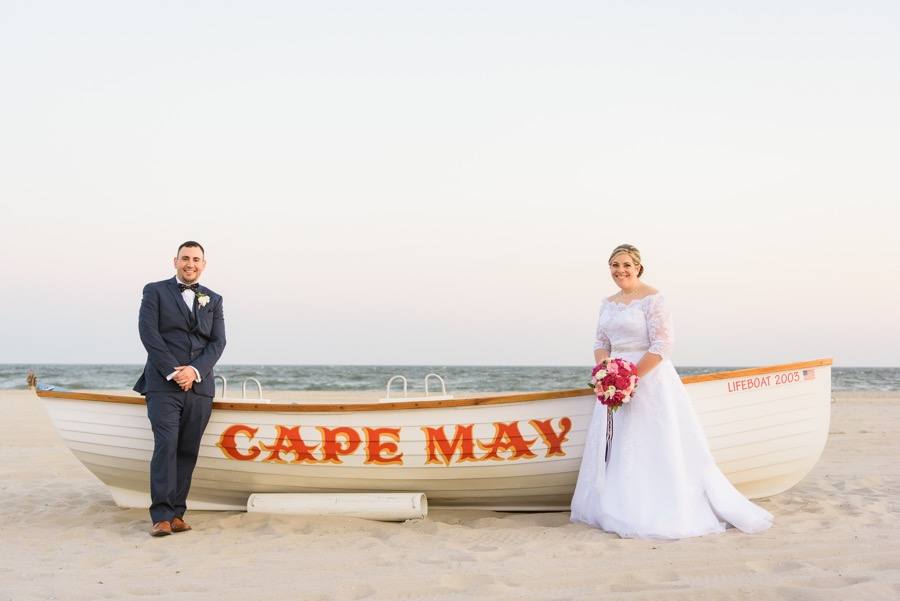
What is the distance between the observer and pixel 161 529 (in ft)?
15.6

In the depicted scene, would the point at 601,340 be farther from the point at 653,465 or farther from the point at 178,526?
the point at 178,526

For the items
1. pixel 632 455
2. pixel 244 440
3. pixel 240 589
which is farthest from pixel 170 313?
pixel 632 455

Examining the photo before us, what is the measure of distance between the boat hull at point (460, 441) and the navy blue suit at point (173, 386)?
29 cm

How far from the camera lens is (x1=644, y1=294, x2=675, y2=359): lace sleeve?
4.70 metres

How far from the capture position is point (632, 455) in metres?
4.68

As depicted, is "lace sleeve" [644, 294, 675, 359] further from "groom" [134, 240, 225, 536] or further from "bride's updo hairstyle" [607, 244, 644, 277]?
"groom" [134, 240, 225, 536]

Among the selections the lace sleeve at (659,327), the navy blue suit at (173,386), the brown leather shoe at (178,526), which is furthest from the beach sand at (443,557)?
the lace sleeve at (659,327)

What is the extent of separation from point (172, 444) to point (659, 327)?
321cm

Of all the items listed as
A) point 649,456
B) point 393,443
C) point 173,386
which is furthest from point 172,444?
Result: point 649,456

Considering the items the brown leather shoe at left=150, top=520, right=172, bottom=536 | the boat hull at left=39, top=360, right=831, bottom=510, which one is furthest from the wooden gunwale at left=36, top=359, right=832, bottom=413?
the brown leather shoe at left=150, top=520, right=172, bottom=536

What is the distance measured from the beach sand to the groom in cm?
30

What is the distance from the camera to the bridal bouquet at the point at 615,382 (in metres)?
4.55

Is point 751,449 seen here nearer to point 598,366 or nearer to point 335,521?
point 598,366

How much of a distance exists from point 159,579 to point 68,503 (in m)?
2.81
